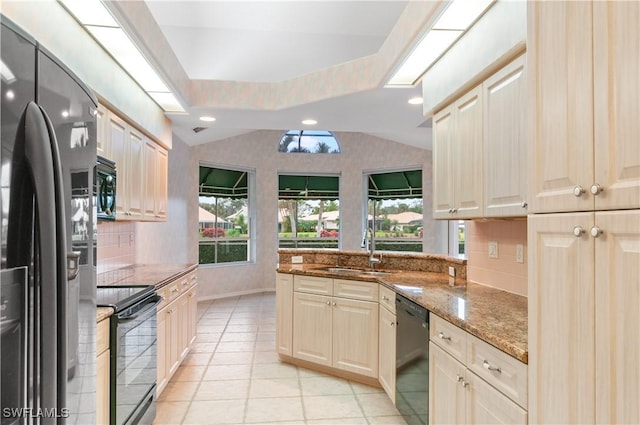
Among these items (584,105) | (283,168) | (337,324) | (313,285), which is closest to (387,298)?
(337,324)

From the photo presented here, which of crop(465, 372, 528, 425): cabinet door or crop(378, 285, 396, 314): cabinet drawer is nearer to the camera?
crop(465, 372, 528, 425): cabinet door

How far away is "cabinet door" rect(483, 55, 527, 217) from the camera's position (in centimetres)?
191

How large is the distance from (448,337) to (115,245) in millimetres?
3229

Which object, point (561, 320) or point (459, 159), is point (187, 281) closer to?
point (459, 159)

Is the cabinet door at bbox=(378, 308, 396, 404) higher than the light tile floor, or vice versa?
the cabinet door at bbox=(378, 308, 396, 404)

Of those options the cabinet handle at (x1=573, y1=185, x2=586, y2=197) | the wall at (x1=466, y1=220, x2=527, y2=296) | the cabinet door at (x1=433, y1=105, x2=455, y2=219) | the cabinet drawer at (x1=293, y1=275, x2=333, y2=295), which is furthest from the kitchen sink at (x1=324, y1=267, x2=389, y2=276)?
the cabinet handle at (x1=573, y1=185, x2=586, y2=197)

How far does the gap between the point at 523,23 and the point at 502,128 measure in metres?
0.50

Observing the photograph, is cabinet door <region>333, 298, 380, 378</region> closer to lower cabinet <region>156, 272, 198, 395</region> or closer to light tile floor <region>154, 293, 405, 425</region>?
light tile floor <region>154, 293, 405, 425</region>

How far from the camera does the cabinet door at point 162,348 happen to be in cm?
286

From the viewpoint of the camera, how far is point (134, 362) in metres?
2.29

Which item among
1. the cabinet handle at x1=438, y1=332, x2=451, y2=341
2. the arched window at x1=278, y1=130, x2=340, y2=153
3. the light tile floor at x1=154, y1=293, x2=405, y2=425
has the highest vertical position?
the arched window at x1=278, y1=130, x2=340, y2=153

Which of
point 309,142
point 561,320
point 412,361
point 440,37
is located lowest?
point 412,361

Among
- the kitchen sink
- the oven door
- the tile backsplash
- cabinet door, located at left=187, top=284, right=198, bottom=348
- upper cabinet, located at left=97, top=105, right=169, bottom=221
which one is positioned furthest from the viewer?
cabinet door, located at left=187, top=284, right=198, bottom=348

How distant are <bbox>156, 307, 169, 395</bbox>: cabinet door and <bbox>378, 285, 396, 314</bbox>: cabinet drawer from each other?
1662 mm
